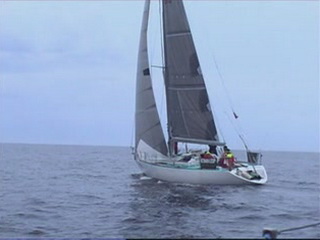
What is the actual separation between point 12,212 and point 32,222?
121 inches

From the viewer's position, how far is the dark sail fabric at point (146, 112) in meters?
35.9

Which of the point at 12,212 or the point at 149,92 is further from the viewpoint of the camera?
the point at 149,92

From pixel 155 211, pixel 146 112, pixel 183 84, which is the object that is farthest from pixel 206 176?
pixel 155 211

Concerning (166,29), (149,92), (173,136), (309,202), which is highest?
(166,29)

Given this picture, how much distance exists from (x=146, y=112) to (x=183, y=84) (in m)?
3.12

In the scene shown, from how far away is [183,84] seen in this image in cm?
3653

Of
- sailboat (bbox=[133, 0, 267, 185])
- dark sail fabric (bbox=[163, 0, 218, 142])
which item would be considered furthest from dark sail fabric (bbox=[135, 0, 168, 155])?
dark sail fabric (bbox=[163, 0, 218, 142])

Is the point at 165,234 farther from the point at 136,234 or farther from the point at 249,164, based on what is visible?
the point at 249,164

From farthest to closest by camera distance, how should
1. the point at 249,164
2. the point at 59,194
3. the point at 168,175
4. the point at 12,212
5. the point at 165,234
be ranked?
the point at 249,164 < the point at 168,175 < the point at 59,194 < the point at 12,212 < the point at 165,234

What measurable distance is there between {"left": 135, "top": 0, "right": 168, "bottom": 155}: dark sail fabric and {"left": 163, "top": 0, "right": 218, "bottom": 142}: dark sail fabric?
1.06 metres

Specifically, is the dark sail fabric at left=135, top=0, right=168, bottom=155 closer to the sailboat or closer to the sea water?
the sailboat

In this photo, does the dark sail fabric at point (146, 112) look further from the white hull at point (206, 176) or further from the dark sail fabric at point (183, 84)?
the white hull at point (206, 176)

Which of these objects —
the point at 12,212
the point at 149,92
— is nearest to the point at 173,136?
the point at 149,92

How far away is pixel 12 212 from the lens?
2195cm
